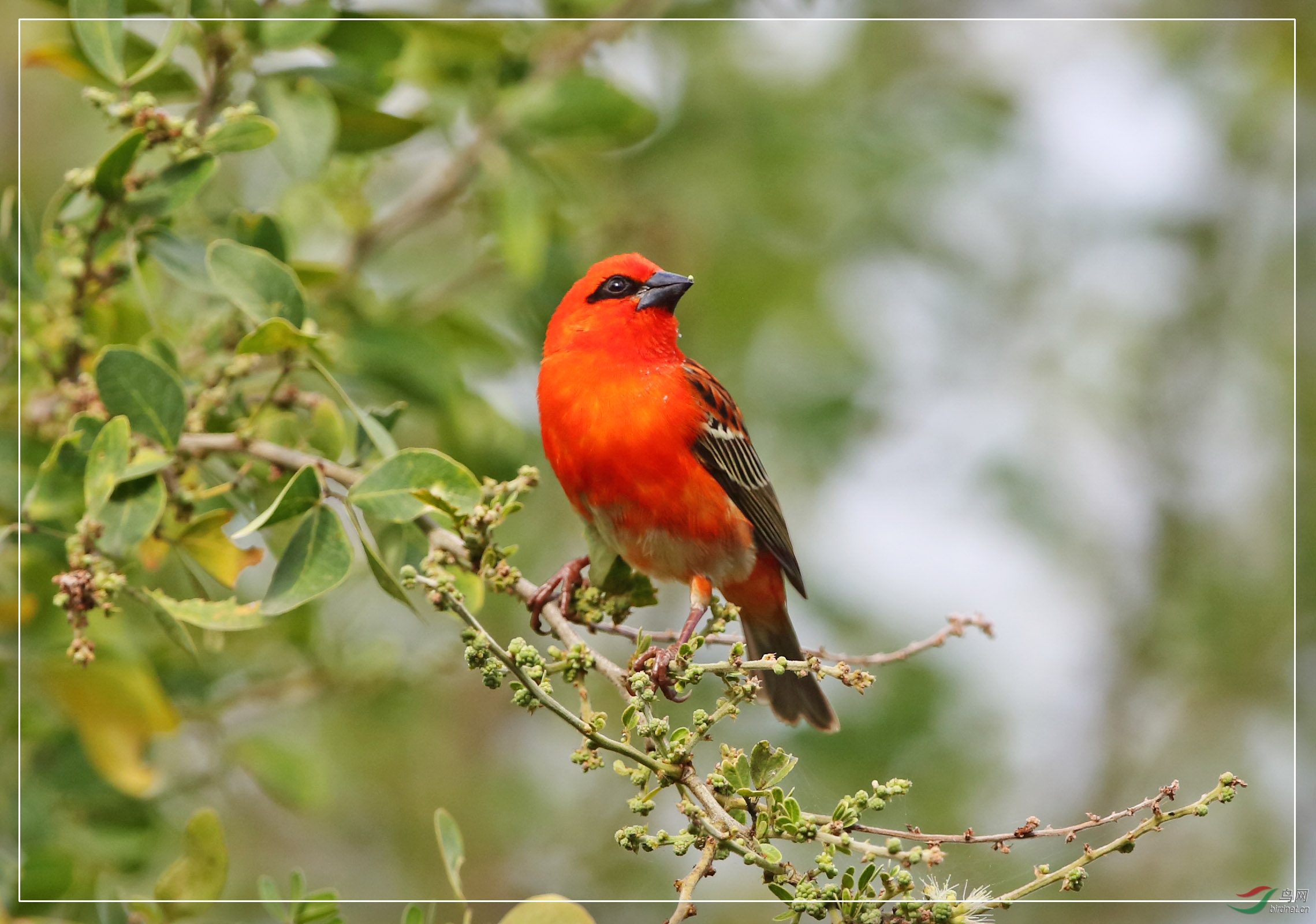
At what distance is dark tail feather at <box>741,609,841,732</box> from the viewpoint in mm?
3348

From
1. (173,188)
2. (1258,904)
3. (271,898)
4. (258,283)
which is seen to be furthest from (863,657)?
(173,188)

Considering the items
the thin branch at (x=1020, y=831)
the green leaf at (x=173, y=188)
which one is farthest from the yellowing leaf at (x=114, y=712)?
the thin branch at (x=1020, y=831)

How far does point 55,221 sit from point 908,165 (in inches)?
168

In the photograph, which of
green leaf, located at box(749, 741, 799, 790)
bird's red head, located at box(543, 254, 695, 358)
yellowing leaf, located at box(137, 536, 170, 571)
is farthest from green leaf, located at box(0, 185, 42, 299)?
green leaf, located at box(749, 741, 799, 790)

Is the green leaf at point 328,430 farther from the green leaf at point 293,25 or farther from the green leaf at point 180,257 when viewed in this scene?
the green leaf at point 293,25

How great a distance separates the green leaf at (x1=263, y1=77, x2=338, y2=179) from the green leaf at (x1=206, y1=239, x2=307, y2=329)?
15.9 inches

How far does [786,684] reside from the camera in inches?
138

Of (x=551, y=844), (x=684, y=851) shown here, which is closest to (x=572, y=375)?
(x=684, y=851)

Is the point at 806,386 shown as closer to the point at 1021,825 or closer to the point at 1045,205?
the point at 1045,205

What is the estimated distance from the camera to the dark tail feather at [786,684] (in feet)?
11.0

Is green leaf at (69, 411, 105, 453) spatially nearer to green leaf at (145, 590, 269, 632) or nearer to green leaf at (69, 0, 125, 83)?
green leaf at (145, 590, 269, 632)

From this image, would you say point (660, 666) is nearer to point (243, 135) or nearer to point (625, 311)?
point (625, 311)

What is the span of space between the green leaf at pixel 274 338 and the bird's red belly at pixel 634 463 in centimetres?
68

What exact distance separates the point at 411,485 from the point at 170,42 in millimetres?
1412
